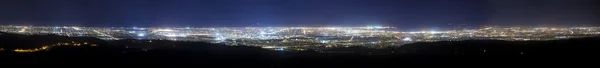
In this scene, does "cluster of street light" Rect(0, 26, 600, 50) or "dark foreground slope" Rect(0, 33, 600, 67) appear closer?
"dark foreground slope" Rect(0, 33, 600, 67)


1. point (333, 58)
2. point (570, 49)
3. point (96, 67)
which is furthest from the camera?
point (570, 49)

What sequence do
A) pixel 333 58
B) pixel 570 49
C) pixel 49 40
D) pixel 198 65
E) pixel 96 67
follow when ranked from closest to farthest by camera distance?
pixel 96 67 → pixel 198 65 → pixel 333 58 → pixel 570 49 → pixel 49 40

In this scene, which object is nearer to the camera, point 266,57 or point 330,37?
point 266,57

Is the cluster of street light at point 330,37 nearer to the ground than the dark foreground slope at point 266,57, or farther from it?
farther from it

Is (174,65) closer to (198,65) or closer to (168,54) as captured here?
(198,65)

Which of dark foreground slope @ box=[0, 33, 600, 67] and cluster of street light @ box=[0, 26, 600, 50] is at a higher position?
cluster of street light @ box=[0, 26, 600, 50]

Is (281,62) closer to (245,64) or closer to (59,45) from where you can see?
(245,64)

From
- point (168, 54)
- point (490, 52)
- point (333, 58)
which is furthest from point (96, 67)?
point (490, 52)

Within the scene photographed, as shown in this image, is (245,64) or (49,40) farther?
(49,40)

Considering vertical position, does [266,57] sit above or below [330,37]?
below

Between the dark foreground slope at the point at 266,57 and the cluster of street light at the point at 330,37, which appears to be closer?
the dark foreground slope at the point at 266,57
